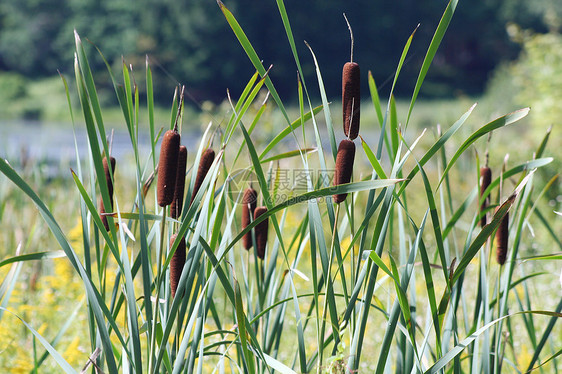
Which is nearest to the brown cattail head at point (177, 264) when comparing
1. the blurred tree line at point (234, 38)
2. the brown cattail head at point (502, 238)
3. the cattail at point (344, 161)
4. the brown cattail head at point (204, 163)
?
the brown cattail head at point (204, 163)

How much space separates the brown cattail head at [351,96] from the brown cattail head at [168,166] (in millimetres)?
290

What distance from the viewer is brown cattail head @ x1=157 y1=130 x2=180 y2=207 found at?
2.62ft

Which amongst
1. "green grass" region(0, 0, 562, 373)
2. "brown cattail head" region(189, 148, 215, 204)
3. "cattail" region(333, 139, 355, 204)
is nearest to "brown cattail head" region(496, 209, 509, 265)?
"green grass" region(0, 0, 562, 373)

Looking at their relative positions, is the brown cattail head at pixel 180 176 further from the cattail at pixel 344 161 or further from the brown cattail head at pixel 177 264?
the cattail at pixel 344 161

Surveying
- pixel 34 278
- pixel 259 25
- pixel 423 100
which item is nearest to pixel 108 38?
pixel 259 25

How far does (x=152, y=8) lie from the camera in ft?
117

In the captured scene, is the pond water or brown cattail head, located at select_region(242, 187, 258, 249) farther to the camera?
the pond water

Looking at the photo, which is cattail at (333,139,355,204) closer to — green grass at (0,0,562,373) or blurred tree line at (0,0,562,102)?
green grass at (0,0,562,373)

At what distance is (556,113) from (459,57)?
35212 millimetres

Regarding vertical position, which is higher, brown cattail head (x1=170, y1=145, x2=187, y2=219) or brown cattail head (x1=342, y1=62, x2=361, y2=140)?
brown cattail head (x1=342, y1=62, x2=361, y2=140)

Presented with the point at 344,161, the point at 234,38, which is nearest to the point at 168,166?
the point at 344,161

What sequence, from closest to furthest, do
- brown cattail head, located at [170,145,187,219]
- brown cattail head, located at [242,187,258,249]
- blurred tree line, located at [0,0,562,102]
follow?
brown cattail head, located at [170,145,187,219]
brown cattail head, located at [242,187,258,249]
blurred tree line, located at [0,0,562,102]

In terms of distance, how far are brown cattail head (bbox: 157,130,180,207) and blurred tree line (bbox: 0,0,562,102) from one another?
2745 centimetres

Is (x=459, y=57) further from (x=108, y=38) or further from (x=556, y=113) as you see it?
(x=556, y=113)
